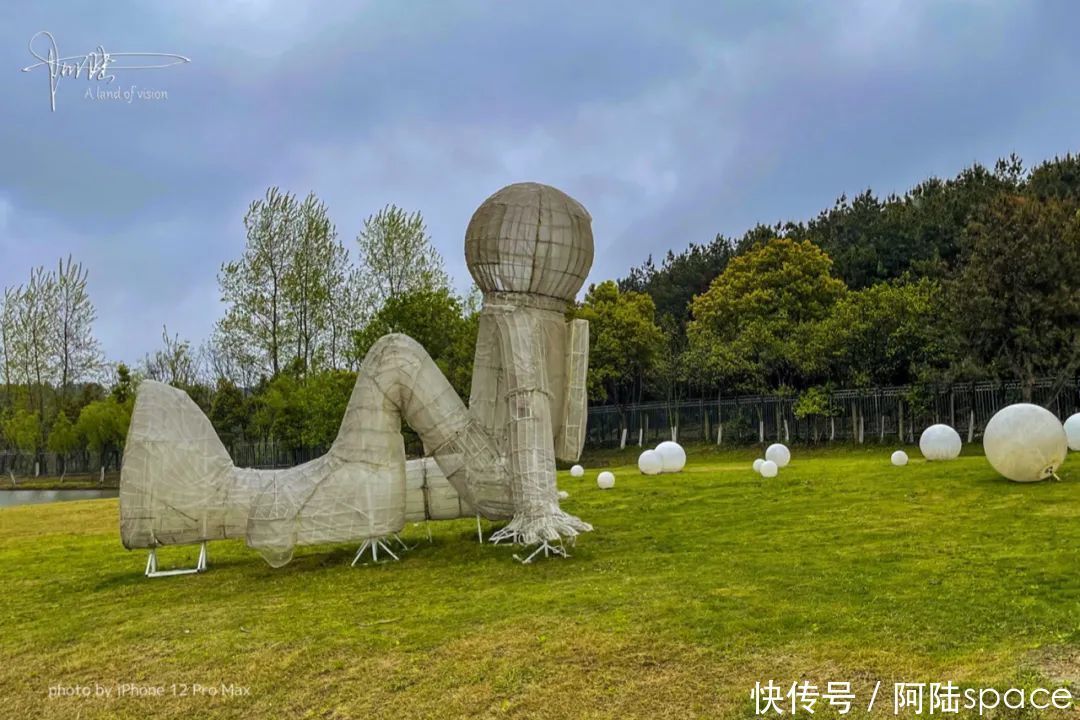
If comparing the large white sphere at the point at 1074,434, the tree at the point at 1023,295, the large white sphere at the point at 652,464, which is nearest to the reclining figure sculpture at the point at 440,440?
the large white sphere at the point at 652,464

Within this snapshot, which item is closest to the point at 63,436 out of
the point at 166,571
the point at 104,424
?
the point at 104,424

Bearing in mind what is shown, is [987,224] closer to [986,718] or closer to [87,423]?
[986,718]

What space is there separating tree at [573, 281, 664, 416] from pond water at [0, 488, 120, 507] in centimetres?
2128

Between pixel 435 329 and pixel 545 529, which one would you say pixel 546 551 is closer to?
pixel 545 529

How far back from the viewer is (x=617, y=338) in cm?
3591

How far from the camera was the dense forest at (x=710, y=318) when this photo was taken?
24625mm

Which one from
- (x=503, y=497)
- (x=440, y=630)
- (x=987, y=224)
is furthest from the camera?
(x=987, y=224)

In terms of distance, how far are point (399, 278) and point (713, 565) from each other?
1227 inches

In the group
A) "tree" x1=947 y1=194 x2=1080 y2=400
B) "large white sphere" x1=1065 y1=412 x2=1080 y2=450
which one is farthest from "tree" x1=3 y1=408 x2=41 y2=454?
"large white sphere" x1=1065 y1=412 x2=1080 y2=450

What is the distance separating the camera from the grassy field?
204 inches

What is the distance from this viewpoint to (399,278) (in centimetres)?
3781

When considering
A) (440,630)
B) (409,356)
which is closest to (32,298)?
(409,356)

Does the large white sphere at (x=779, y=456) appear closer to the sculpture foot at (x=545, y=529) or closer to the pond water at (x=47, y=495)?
the sculpture foot at (x=545, y=529)

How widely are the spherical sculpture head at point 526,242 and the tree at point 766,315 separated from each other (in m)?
21.5
